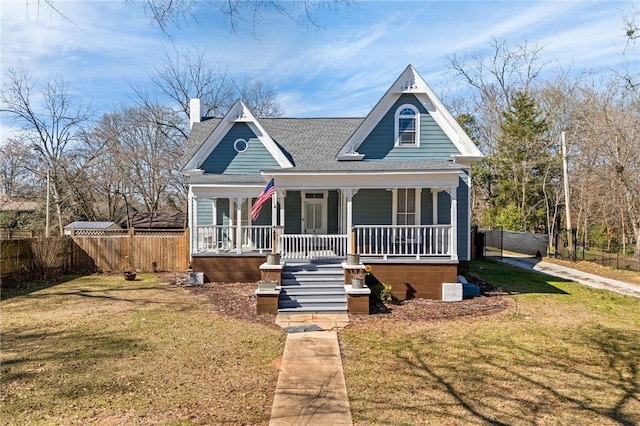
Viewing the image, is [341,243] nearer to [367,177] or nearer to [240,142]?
[367,177]

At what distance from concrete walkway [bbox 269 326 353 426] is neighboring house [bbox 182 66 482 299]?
4515 mm

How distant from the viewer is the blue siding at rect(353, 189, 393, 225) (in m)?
14.0

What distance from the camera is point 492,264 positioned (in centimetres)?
1992

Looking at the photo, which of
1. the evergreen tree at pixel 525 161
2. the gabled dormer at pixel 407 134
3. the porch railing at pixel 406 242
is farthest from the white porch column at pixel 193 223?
the evergreen tree at pixel 525 161

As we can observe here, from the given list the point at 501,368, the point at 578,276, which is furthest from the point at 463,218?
the point at 501,368

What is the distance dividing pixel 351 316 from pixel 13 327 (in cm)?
751

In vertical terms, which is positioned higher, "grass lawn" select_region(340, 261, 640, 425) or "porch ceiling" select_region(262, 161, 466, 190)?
"porch ceiling" select_region(262, 161, 466, 190)

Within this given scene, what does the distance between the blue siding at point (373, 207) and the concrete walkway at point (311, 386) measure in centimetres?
697

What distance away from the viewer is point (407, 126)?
1395 centimetres

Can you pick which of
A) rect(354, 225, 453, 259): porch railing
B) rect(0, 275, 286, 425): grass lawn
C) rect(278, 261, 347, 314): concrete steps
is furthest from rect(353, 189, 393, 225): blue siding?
rect(0, 275, 286, 425): grass lawn

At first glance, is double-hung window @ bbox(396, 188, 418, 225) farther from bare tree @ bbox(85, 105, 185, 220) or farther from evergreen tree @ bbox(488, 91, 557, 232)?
bare tree @ bbox(85, 105, 185, 220)

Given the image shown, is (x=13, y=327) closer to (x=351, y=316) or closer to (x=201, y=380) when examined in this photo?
(x=201, y=380)

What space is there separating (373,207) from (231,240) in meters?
5.69

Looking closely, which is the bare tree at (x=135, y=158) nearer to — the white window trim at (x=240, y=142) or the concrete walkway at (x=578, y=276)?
the white window trim at (x=240, y=142)
